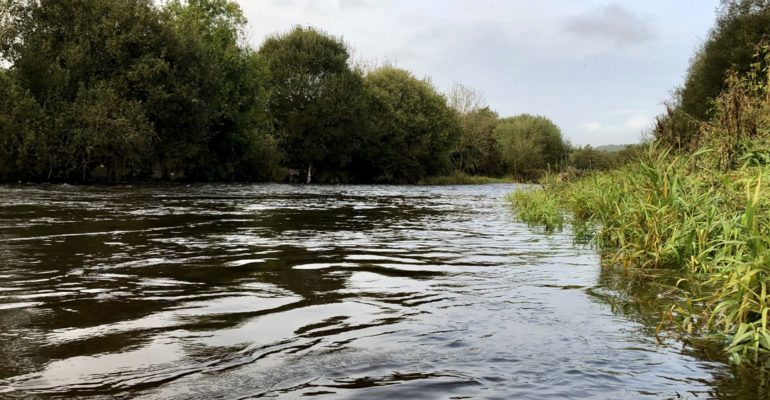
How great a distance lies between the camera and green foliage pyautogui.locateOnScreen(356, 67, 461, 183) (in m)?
57.0

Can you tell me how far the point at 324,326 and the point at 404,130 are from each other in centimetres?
5402

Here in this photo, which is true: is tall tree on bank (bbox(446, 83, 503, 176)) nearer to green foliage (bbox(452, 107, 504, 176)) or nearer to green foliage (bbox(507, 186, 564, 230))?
green foliage (bbox(452, 107, 504, 176))

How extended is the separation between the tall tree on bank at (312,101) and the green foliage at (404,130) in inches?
154

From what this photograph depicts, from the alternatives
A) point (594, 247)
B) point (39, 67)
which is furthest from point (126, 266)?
point (39, 67)

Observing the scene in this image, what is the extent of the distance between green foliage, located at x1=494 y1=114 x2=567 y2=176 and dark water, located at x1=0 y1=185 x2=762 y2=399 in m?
57.9

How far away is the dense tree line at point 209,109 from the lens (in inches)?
1259

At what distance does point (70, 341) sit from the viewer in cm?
366

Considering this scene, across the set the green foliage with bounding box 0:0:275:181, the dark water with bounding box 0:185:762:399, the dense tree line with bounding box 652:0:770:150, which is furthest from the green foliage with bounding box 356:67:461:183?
the dark water with bounding box 0:185:762:399

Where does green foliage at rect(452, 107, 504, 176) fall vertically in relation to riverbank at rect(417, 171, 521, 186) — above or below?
above

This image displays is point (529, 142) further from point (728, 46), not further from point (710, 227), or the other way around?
point (710, 227)

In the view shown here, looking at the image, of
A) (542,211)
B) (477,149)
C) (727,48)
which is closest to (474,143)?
(477,149)

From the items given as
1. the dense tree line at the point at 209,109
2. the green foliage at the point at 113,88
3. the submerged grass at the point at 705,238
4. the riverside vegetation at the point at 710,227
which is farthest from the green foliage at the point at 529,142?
the submerged grass at the point at 705,238

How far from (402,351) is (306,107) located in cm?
4991

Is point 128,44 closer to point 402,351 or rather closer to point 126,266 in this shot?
point 126,266
